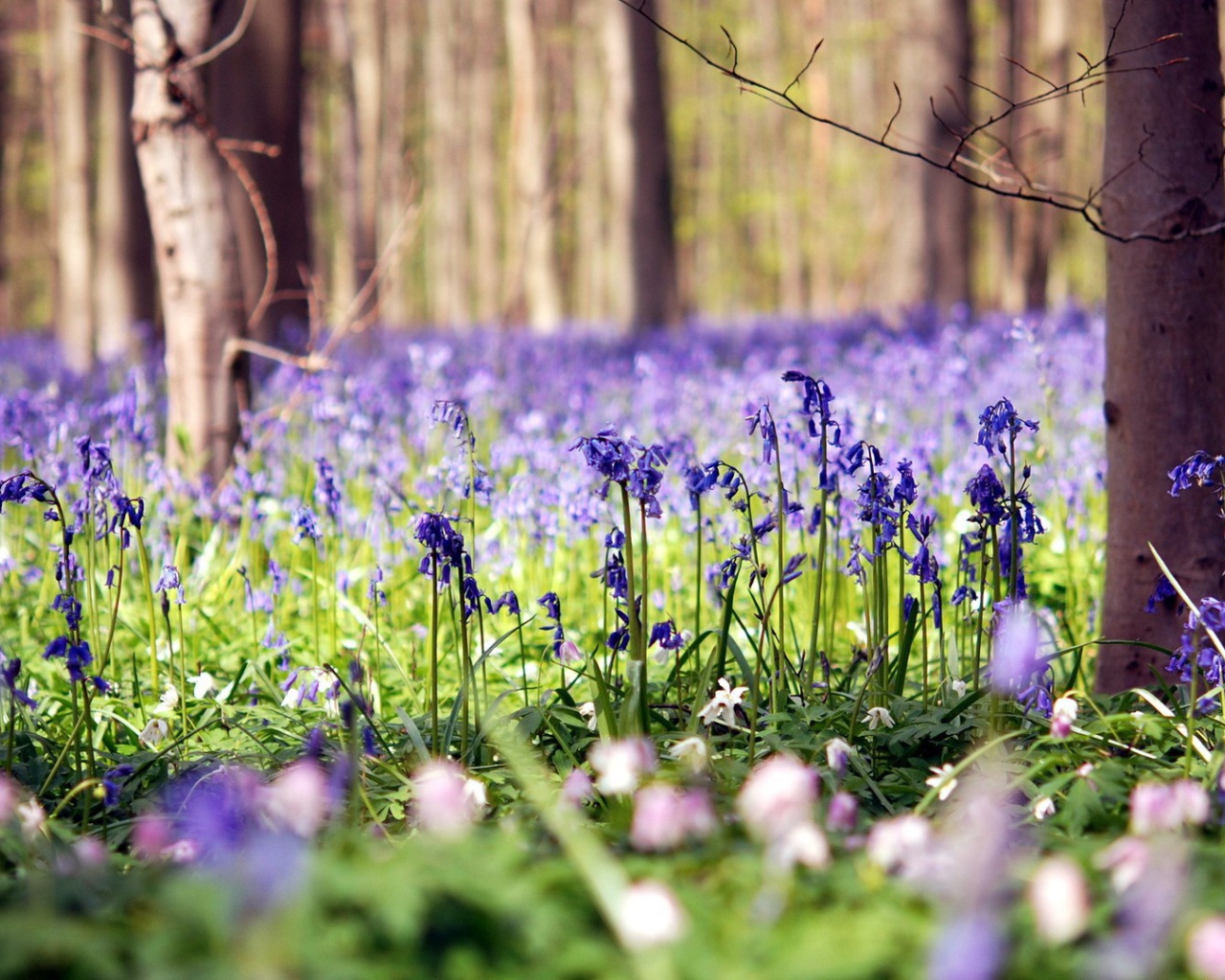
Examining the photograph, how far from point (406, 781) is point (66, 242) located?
463 inches

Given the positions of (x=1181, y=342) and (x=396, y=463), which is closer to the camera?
(x=1181, y=342)

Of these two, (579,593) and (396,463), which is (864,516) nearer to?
(579,593)

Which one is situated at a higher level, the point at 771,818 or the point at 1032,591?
the point at 771,818

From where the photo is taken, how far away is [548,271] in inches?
685

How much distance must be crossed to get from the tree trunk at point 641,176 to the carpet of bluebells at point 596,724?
6216 millimetres

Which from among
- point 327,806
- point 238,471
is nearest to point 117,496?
point 327,806

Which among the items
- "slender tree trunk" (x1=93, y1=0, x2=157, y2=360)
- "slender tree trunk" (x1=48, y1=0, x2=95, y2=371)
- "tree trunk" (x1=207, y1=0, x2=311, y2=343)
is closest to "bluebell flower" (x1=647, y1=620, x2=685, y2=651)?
"tree trunk" (x1=207, y1=0, x2=311, y2=343)

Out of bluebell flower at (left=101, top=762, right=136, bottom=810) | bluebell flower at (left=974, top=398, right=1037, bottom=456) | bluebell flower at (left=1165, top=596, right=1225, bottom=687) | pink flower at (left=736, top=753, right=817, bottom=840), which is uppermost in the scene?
bluebell flower at (left=974, top=398, right=1037, bottom=456)

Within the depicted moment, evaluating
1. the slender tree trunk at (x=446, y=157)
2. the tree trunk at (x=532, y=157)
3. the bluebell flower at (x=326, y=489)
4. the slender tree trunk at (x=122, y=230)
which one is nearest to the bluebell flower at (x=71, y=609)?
the bluebell flower at (x=326, y=489)

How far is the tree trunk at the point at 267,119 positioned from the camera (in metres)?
8.21

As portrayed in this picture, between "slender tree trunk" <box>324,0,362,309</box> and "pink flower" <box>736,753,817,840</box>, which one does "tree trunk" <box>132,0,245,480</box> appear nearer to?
"pink flower" <box>736,753,817,840</box>

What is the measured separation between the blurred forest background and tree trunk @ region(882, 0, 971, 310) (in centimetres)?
3

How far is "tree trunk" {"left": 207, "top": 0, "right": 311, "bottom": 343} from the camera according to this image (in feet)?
26.9

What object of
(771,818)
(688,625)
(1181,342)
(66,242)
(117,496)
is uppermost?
(66,242)
